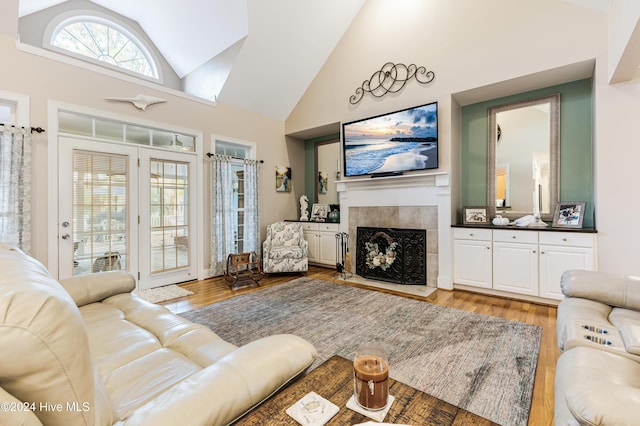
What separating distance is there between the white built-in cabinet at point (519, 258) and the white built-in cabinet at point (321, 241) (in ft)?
6.72

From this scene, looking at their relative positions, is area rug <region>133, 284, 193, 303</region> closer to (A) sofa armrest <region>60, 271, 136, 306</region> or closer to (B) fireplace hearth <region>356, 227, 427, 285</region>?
(A) sofa armrest <region>60, 271, 136, 306</region>

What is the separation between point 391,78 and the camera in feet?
14.5

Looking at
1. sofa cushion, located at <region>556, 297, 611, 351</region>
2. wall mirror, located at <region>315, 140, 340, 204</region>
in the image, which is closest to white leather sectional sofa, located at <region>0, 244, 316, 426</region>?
sofa cushion, located at <region>556, 297, 611, 351</region>

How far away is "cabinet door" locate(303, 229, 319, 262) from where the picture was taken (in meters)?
5.41

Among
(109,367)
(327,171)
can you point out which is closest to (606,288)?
(109,367)

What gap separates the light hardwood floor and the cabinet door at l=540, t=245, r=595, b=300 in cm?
21

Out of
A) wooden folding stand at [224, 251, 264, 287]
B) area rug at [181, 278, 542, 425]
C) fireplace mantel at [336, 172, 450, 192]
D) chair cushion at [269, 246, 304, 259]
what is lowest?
area rug at [181, 278, 542, 425]

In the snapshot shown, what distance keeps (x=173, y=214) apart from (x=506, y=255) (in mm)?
4547

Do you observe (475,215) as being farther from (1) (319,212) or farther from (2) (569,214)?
(1) (319,212)

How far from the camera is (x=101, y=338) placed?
1485mm

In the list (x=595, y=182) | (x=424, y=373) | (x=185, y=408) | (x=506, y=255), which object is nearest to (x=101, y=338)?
(x=185, y=408)

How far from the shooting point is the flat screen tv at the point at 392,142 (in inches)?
159

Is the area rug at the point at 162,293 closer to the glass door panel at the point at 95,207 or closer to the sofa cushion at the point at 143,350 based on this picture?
the glass door panel at the point at 95,207

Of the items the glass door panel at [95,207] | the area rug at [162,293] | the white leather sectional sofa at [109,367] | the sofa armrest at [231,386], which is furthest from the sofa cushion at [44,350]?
the glass door panel at [95,207]
